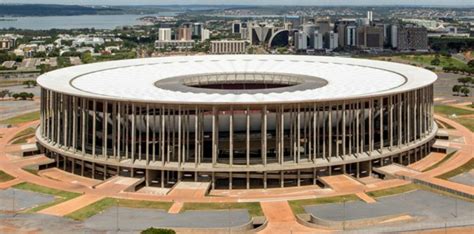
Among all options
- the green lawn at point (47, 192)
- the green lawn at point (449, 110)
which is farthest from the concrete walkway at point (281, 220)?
the green lawn at point (449, 110)

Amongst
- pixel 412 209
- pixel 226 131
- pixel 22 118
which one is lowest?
pixel 412 209

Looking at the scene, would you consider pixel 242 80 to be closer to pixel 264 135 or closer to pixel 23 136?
pixel 264 135

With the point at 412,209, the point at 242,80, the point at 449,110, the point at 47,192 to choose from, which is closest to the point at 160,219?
the point at 47,192

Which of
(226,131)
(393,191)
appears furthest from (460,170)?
(226,131)

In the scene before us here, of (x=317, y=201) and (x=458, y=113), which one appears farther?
(x=458, y=113)

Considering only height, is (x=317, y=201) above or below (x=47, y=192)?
above

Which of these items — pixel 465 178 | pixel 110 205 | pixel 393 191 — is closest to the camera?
pixel 110 205

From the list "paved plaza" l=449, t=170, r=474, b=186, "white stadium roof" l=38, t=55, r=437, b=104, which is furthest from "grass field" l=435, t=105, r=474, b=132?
"paved plaza" l=449, t=170, r=474, b=186

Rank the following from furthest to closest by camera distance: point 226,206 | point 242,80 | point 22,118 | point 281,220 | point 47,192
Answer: point 22,118 < point 242,80 < point 47,192 < point 226,206 < point 281,220
